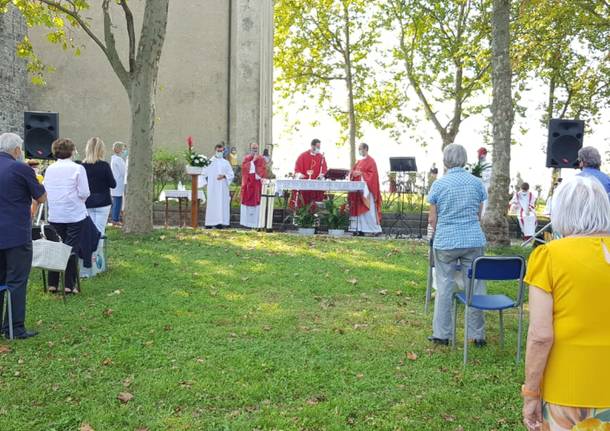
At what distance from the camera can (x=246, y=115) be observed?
29172 millimetres

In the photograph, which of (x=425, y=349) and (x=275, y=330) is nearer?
(x=425, y=349)

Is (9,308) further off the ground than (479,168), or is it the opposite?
(479,168)

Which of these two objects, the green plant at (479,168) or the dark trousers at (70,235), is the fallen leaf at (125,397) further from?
the green plant at (479,168)

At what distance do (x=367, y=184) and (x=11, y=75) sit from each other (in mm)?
18827

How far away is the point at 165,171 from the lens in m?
22.6

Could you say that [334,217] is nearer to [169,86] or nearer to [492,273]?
[492,273]

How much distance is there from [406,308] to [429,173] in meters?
16.2

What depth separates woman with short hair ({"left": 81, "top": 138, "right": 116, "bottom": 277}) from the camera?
31.6 ft

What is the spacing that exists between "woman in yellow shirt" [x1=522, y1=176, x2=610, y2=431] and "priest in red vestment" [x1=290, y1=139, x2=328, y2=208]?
49.0ft

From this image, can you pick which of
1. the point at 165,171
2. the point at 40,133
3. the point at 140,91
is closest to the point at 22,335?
the point at 40,133

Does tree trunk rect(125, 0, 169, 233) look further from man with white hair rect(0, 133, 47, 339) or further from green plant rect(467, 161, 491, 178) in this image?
green plant rect(467, 161, 491, 178)

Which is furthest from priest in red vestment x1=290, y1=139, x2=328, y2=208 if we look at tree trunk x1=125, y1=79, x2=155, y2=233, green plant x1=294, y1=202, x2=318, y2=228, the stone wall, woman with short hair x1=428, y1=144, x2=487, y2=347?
the stone wall

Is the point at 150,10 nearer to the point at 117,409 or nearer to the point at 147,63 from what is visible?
the point at 147,63

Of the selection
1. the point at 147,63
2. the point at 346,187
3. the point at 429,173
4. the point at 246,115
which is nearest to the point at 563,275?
the point at 147,63
